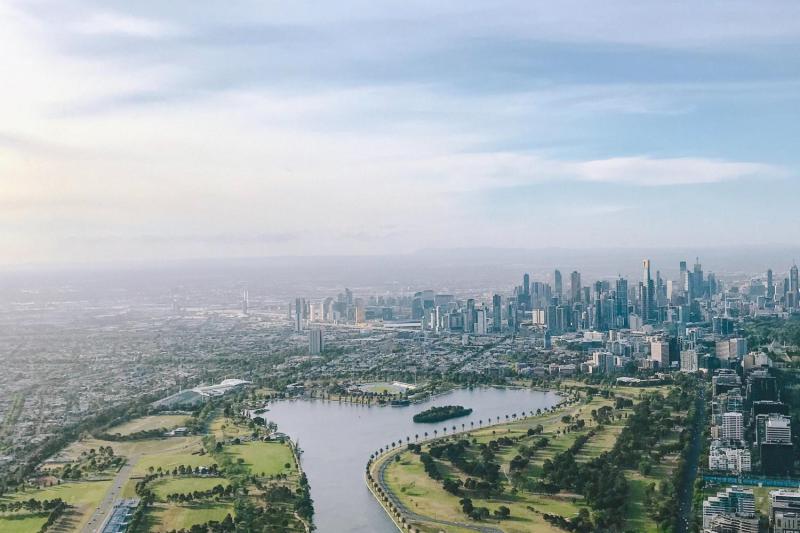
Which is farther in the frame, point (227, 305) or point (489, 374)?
point (227, 305)

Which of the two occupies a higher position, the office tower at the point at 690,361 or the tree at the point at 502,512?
the office tower at the point at 690,361

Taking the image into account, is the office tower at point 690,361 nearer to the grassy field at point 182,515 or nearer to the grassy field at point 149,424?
the grassy field at point 149,424

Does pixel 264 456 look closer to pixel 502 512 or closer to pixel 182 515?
pixel 182 515

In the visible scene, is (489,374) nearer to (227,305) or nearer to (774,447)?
(774,447)

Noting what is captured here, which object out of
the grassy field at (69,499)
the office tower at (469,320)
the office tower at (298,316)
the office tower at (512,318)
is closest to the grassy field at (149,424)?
the grassy field at (69,499)

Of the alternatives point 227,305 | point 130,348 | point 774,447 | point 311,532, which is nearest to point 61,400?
point 130,348

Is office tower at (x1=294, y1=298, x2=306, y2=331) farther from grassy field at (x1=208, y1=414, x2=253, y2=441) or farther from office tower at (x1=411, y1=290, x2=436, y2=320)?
grassy field at (x1=208, y1=414, x2=253, y2=441)
